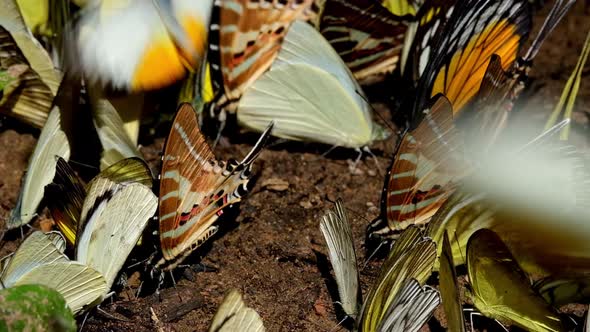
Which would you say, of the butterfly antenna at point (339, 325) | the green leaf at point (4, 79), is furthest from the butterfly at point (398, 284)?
the green leaf at point (4, 79)

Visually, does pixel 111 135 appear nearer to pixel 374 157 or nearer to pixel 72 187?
pixel 72 187

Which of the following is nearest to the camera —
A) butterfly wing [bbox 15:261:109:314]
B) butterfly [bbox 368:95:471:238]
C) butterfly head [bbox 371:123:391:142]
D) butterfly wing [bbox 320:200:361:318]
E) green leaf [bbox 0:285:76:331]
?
green leaf [bbox 0:285:76:331]

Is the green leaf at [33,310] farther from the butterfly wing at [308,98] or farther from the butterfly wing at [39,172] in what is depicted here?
the butterfly wing at [308,98]

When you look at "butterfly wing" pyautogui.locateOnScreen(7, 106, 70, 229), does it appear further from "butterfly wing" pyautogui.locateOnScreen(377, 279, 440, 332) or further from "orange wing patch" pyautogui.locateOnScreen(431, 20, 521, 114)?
"orange wing patch" pyautogui.locateOnScreen(431, 20, 521, 114)

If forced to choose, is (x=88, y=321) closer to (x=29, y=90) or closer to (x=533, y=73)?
(x=29, y=90)

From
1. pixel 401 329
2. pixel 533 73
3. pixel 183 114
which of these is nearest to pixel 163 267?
pixel 183 114

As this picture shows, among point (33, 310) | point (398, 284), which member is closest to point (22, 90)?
point (33, 310)

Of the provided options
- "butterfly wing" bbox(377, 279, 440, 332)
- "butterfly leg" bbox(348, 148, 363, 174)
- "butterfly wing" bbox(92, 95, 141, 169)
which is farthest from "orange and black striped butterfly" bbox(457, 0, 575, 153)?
"butterfly wing" bbox(92, 95, 141, 169)
